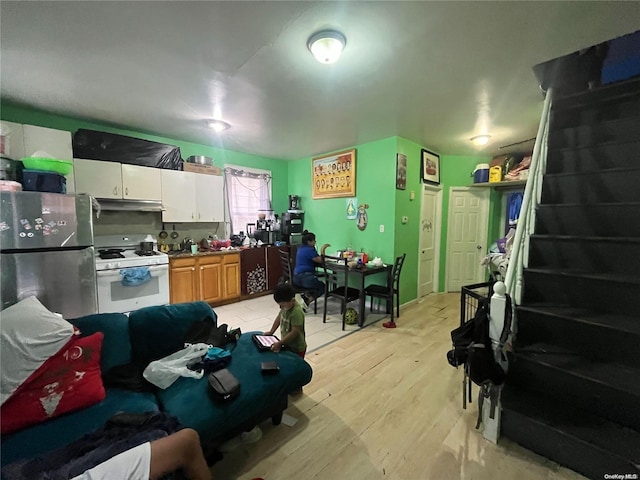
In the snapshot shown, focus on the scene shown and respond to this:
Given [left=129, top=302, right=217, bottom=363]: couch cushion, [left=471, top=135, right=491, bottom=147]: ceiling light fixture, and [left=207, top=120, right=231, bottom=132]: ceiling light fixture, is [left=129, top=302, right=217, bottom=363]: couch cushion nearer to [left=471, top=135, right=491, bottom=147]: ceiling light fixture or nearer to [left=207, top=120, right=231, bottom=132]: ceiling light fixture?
[left=207, top=120, right=231, bottom=132]: ceiling light fixture

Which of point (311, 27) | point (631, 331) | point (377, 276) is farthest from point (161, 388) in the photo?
point (377, 276)

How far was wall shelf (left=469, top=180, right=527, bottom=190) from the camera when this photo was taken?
14.1ft

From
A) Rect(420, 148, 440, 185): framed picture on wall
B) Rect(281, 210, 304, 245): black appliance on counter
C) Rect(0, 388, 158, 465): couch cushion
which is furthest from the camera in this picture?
Rect(281, 210, 304, 245): black appliance on counter

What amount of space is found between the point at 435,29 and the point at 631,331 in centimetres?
217

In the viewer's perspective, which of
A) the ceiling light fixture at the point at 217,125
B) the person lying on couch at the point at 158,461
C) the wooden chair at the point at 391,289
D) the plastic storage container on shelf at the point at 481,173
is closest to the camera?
the person lying on couch at the point at 158,461

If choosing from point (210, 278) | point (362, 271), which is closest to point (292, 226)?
point (210, 278)

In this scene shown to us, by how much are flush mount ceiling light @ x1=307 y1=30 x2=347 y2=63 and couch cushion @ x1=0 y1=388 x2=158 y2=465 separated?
7.95ft

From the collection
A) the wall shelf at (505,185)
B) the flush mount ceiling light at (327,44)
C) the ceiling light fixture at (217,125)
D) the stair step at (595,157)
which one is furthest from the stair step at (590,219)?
the ceiling light fixture at (217,125)

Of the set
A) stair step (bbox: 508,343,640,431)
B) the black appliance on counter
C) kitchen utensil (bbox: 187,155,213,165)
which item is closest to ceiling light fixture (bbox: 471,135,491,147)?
stair step (bbox: 508,343,640,431)

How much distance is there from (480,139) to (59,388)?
5.01m

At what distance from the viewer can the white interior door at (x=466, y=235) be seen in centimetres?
488

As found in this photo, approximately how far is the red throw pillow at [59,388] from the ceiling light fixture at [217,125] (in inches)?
108

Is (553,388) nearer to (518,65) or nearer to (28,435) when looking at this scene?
(518,65)

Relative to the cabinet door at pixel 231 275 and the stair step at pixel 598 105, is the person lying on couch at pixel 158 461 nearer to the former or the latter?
the cabinet door at pixel 231 275
